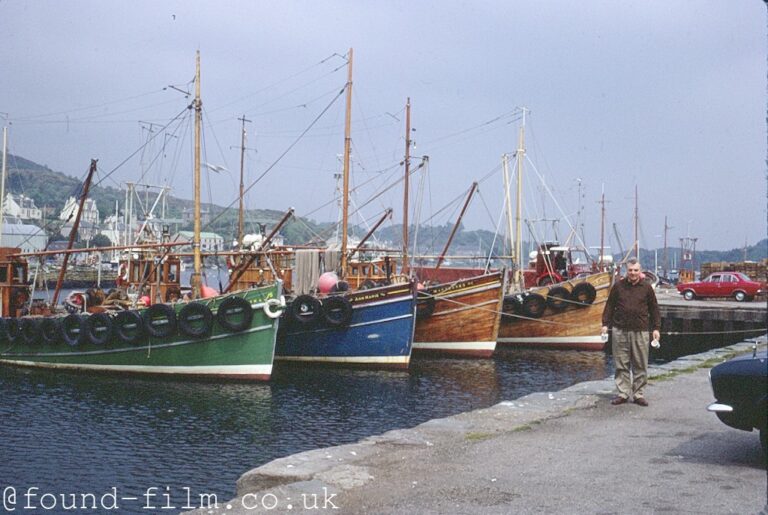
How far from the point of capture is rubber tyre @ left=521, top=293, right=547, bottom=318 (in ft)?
89.7

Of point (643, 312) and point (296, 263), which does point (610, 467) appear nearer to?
point (643, 312)

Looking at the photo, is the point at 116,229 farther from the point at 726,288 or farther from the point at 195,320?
the point at 195,320

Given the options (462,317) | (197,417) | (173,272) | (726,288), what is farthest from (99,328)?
(726,288)

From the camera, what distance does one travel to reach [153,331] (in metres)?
19.0

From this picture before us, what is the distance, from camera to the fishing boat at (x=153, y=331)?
60.8 feet

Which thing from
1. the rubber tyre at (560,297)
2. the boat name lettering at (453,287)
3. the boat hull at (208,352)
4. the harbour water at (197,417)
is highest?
the boat name lettering at (453,287)

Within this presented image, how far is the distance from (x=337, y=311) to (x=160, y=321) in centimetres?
490

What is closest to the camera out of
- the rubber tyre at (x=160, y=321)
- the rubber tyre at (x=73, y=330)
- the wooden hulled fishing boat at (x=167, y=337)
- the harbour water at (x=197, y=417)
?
the harbour water at (x=197, y=417)

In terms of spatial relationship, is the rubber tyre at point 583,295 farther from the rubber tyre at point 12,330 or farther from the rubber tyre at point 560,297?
the rubber tyre at point 12,330

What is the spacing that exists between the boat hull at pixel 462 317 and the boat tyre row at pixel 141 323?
7.69 metres

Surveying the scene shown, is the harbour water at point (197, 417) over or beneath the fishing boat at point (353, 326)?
beneath

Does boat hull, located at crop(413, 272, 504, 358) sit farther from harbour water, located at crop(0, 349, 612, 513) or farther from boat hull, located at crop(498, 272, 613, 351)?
boat hull, located at crop(498, 272, 613, 351)

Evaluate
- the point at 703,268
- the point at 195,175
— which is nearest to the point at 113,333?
the point at 195,175

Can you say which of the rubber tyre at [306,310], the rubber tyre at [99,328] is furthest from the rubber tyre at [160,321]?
the rubber tyre at [306,310]
